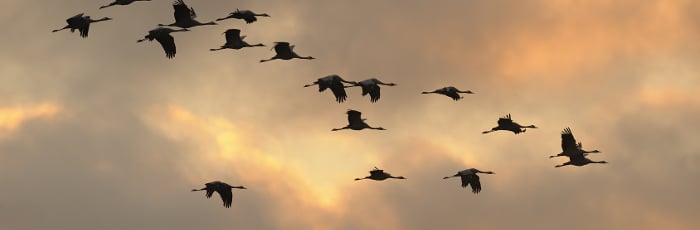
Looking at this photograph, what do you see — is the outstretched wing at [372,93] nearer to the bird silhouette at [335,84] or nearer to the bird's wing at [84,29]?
the bird silhouette at [335,84]

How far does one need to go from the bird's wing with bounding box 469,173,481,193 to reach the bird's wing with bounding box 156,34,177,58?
57.0 feet

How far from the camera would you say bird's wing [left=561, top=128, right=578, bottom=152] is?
103 metres

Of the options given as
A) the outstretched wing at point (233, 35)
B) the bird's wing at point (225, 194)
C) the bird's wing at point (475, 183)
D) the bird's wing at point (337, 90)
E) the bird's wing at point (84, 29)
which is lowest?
the bird's wing at point (225, 194)

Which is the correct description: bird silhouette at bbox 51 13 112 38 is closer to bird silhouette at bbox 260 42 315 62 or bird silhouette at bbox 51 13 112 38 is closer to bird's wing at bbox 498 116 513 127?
bird silhouette at bbox 260 42 315 62

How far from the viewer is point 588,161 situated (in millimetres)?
105188

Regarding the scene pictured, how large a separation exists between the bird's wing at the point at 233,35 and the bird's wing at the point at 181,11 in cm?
299

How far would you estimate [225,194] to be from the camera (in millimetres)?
100375

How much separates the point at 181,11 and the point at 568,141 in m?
19.4

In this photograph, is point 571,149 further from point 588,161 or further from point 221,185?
point 221,185

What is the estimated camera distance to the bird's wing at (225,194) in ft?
329

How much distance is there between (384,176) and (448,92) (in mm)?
5760

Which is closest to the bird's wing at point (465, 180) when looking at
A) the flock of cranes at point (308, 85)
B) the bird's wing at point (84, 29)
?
the flock of cranes at point (308, 85)

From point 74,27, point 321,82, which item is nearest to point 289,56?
point 321,82

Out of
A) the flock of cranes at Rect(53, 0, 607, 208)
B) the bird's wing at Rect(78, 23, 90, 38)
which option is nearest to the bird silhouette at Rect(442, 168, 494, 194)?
the flock of cranes at Rect(53, 0, 607, 208)
